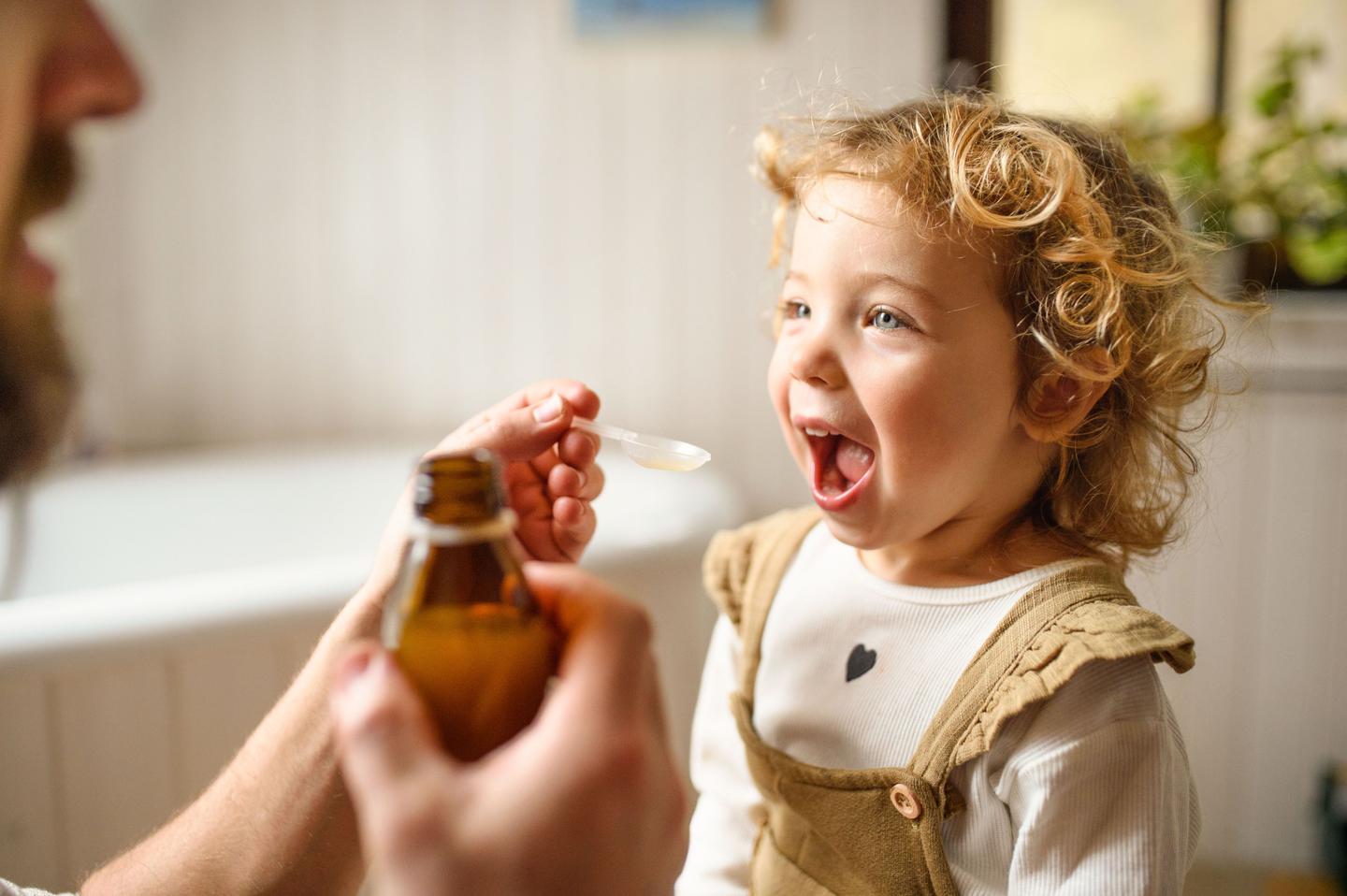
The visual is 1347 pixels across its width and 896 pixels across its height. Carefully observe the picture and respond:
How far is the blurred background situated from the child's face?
594 mm

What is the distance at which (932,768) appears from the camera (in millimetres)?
646

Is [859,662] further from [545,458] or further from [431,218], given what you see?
[431,218]

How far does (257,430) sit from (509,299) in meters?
0.64

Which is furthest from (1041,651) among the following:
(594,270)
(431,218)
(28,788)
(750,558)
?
(431,218)

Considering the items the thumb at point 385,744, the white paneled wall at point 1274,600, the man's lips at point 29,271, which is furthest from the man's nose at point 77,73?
the white paneled wall at point 1274,600

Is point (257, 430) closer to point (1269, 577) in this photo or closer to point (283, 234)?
point (283, 234)

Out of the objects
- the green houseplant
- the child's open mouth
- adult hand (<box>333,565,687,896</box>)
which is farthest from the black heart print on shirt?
the green houseplant

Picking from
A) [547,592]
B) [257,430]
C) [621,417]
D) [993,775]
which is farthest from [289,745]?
[257,430]

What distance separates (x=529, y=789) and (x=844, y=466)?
0.43 metres

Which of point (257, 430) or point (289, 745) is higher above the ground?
point (289, 745)

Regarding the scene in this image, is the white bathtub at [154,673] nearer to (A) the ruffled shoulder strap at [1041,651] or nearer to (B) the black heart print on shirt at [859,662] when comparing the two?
(B) the black heart print on shirt at [859,662]

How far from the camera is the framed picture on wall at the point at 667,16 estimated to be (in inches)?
76.2

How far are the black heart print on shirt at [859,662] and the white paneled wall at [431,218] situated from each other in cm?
129

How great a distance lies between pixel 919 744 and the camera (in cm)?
66
